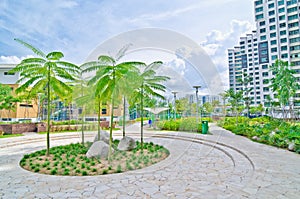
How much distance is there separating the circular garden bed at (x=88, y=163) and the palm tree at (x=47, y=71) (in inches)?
39.6

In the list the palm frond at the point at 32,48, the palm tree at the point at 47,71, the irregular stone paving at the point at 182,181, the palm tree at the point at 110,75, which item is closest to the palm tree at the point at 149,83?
the palm tree at the point at 110,75

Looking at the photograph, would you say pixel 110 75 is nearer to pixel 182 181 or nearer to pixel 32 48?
pixel 32 48

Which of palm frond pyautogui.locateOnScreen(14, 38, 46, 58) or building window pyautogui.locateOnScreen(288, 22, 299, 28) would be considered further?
building window pyautogui.locateOnScreen(288, 22, 299, 28)

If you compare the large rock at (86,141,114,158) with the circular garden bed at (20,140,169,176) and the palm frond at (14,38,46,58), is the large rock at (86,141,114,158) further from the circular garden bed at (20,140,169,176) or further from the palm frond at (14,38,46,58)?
the palm frond at (14,38,46,58)

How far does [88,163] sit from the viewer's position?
7.63m

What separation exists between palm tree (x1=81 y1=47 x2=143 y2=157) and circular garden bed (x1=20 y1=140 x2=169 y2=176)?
1.59 m

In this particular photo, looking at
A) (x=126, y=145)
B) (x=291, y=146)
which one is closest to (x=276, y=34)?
(x=291, y=146)

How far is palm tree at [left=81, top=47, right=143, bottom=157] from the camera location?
6926 mm

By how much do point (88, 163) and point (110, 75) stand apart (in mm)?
3612

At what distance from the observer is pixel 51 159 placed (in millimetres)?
8461

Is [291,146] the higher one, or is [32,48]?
[32,48]

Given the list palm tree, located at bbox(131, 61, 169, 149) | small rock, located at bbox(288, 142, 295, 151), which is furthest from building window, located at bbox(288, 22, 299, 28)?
palm tree, located at bbox(131, 61, 169, 149)

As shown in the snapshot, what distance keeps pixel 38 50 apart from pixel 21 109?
25.1m

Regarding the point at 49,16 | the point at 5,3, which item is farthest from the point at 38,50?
the point at 5,3
